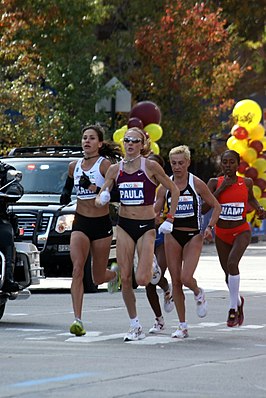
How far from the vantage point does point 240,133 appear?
116 ft

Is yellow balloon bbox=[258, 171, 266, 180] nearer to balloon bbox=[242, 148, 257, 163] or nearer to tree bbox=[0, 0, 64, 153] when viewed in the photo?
balloon bbox=[242, 148, 257, 163]

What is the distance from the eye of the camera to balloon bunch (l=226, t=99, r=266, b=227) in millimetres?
35031

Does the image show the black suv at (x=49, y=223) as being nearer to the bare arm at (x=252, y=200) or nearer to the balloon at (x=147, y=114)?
the bare arm at (x=252, y=200)

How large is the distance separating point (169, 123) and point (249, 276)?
15267mm

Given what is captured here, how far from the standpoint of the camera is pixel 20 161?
21.4 meters

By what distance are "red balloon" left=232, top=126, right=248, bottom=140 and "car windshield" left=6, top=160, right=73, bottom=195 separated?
14.5 m

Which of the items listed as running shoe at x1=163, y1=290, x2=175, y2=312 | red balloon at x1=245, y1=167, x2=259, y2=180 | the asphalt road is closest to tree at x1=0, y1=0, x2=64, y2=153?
red balloon at x1=245, y1=167, x2=259, y2=180

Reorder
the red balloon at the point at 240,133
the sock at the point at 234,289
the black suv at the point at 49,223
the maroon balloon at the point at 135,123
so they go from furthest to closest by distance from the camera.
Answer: the red balloon at the point at 240,133, the maroon balloon at the point at 135,123, the black suv at the point at 49,223, the sock at the point at 234,289

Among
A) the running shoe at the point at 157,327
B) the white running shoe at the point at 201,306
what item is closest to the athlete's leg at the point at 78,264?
the running shoe at the point at 157,327

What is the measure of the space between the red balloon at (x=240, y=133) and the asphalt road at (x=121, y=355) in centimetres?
1702

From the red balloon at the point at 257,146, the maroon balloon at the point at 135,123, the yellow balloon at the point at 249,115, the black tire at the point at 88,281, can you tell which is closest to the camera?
the black tire at the point at 88,281

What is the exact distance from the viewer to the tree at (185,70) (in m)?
39.1

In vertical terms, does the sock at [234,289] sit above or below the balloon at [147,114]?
below

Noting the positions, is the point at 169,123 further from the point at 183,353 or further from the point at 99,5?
the point at 183,353
